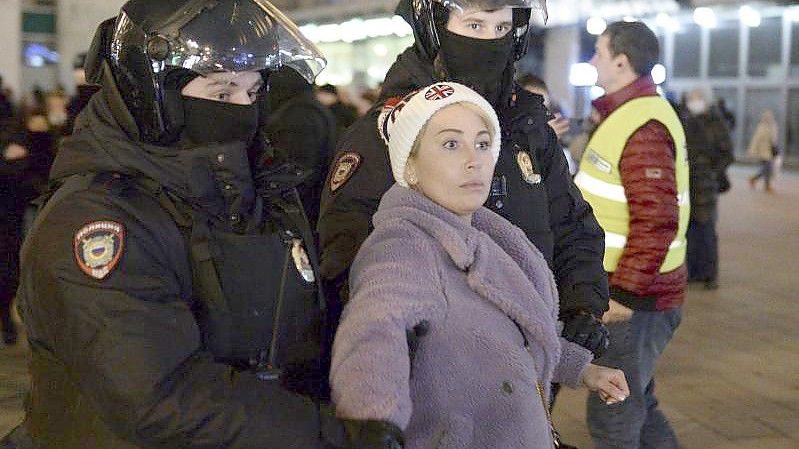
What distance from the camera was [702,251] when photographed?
964 centimetres

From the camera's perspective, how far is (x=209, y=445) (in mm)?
2012

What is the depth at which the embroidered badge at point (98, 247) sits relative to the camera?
1979mm

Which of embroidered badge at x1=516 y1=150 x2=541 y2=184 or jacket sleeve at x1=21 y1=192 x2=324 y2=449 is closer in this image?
jacket sleeve at x1=21 y1=192 x2=324 y2=449

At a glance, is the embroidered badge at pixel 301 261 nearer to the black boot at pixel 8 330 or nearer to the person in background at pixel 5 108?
the black boot at pixel 8 330

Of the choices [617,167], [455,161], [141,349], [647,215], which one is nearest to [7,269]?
[617,167]

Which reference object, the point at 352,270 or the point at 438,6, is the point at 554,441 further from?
the point at 438,6

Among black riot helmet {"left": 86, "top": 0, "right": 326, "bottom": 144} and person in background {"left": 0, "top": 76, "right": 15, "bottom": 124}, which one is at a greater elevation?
black riot helmet {"left": 86, "top": 0, "right": 326, "bottom": 144}

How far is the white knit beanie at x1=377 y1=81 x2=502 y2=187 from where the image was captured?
2.58 m

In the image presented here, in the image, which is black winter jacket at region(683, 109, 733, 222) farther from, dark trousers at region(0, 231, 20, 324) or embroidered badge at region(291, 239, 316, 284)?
embroidered badge at region(291, 239, 316, 284)

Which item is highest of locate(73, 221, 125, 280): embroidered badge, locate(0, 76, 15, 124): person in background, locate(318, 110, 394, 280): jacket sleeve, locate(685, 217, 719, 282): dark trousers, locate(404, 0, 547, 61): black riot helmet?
locate(404, 0, 547, 61): black riot helmet

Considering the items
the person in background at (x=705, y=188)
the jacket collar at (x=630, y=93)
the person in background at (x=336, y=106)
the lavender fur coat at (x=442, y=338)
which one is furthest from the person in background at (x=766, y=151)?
the lavender fur coat at (x=442, y=338)

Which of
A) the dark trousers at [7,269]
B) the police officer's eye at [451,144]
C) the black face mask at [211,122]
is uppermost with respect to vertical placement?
the black face mask at [211,122]

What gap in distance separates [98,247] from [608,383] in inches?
56.9

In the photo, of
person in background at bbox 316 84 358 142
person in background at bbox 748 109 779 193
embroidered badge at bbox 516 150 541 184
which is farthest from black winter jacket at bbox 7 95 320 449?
person in background at bbox 748 109 779 193
